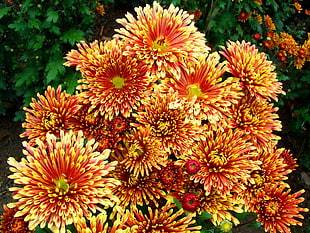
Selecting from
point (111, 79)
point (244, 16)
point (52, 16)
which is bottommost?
point (111, 79)

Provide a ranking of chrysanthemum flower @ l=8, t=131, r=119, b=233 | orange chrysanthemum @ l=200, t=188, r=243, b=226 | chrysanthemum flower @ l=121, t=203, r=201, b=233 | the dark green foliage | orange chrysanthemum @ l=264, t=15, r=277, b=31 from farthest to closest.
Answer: orange chrysanthemum @ l=264, t=15, r=277, b=31 → the dark green foliage → orange chrysanthemum @ l=200, t=188, r=243, b=226 → chrysanthemum flower @ l=121, t=203, r=201, b=233 → chrysanthemum flower @ l=8, t=131, r=119, b=233

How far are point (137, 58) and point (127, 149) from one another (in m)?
0.34

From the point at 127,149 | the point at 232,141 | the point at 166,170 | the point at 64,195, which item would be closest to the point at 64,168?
the point at 64,195

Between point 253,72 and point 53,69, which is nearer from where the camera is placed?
point 253,72

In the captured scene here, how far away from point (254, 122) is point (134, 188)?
539mm

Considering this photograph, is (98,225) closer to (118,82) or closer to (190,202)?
(190,202)

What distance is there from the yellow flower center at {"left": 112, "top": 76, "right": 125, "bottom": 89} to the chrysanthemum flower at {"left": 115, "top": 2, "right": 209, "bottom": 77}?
112 millimetres

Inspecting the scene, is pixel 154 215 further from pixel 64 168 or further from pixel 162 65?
pixel 162 65

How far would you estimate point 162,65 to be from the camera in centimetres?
119

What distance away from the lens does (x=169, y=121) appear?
120cm

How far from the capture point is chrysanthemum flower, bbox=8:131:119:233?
0.98 meters

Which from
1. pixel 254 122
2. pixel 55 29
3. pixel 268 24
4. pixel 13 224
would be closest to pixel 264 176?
pixel 254 122

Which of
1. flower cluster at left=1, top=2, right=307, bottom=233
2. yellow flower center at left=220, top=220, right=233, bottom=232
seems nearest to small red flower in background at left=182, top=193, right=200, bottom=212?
flower cluster at left=1, top=2, right=307, bottom=233

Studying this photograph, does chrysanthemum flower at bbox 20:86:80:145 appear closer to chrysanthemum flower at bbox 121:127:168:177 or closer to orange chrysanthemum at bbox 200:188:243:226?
chrysanthemum flower at bbox 121:127:168:177
